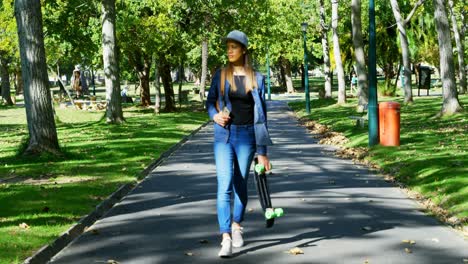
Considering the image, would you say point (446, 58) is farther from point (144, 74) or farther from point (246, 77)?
point (144, 74)

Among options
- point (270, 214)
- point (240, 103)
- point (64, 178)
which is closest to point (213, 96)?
point (240, 103)

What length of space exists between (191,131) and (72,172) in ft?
38.4

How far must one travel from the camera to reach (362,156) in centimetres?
1538

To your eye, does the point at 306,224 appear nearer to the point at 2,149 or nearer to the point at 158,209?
the point at 158,209

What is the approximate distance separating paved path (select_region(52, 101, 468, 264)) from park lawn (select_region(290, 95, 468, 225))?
0.42 metres

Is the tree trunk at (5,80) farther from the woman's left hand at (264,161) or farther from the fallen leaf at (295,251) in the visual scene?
the fallen leaf at (295,251)

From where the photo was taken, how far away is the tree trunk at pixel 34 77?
582 inches

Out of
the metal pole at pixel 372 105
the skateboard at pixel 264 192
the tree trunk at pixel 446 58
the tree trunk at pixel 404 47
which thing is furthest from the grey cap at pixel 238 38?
the tree trunk at pixel 404 47

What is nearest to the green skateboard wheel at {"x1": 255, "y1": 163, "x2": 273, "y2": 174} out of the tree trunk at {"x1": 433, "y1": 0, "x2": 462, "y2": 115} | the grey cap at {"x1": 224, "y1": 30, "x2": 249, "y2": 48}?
the grey cap at {"x1": 224, "y1": 30, "x2": 249, "y2": 48}

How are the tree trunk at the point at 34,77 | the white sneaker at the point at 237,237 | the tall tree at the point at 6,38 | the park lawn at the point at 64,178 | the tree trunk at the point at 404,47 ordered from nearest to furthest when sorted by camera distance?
the white sneaker at the point at 237,237
the park lawn at the point at 64,178
the tree trunk at the point at 34,77
the tree trunk at the point at 404,47
the tall tree at the point at 6,38

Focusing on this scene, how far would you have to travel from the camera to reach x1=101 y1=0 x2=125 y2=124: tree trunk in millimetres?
26281

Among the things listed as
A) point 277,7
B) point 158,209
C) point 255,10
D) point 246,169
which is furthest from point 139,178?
point 277,7

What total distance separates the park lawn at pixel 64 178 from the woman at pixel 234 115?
5.98 feet

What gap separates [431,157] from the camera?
43.6ft
